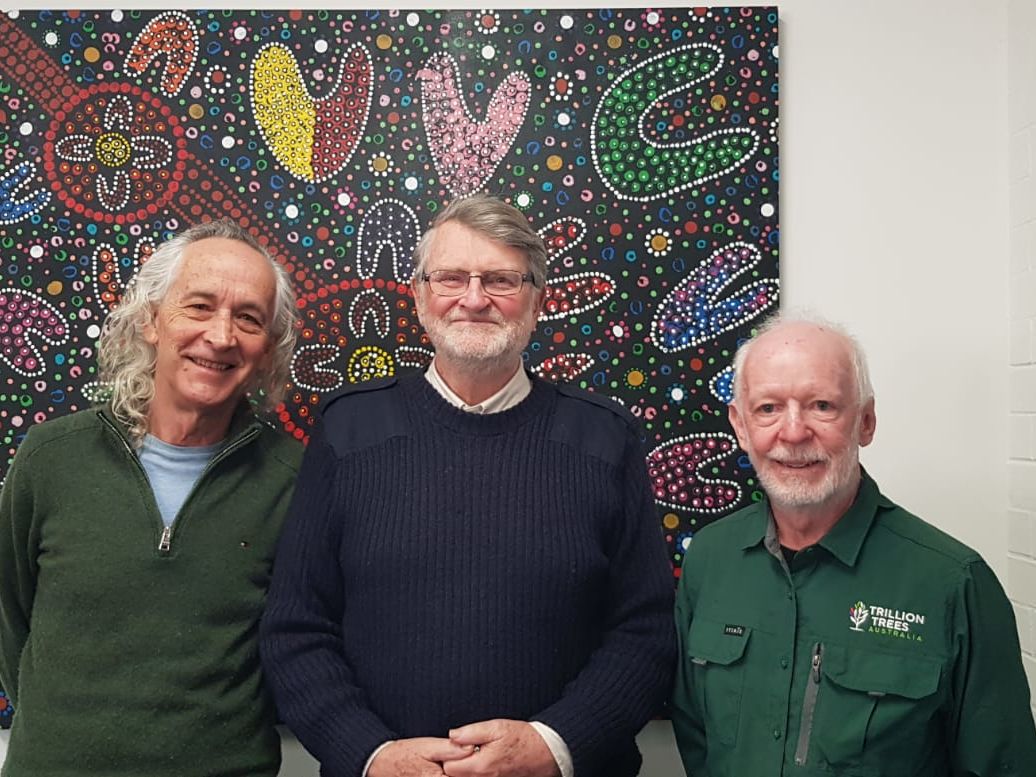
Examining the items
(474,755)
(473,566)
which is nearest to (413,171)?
(473,566)

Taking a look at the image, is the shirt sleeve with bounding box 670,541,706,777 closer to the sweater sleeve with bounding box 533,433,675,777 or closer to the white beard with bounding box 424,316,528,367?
the sweater sleeve with bounding box 533,433,675,777

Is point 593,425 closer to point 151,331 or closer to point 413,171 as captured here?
point 413,171

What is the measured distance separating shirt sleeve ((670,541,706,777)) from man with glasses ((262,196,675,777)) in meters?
0.03

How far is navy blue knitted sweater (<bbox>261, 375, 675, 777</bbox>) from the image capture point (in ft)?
5.40

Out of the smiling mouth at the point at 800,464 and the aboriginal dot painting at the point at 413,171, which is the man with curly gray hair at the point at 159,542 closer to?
the aboriginal dot painting at the point at 413,171

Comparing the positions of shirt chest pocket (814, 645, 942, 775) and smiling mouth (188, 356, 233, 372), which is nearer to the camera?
shirt chest pocket (814, 645, 942, 775)

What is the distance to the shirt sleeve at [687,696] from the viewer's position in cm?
174

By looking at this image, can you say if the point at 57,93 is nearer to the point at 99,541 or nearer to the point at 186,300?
the point at 186,300

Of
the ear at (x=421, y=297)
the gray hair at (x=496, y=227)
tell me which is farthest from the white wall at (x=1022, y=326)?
the ear at (x=421, y=297)

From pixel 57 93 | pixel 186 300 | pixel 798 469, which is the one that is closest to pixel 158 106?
pixel 57 93

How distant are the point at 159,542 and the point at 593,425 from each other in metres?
0.90

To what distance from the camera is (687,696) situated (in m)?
1.75

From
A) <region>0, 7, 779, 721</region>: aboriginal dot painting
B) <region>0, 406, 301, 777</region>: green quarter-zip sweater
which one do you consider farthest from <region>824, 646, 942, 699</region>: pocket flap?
<region>0, 406, 301, 777</region>: green quarter-zip sweater

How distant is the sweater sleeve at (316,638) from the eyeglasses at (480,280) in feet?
1.34
